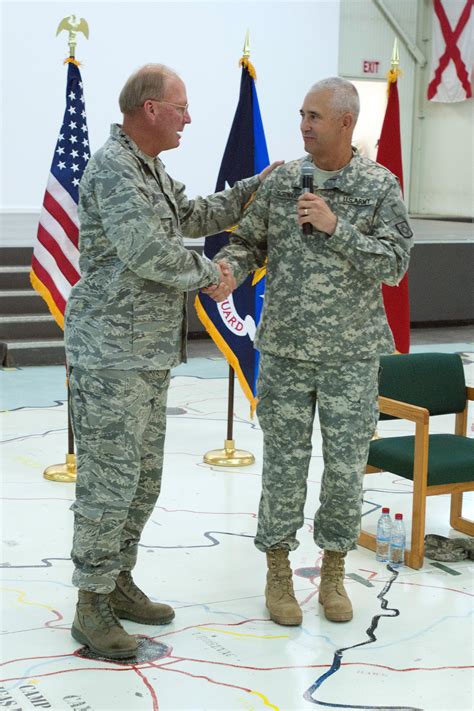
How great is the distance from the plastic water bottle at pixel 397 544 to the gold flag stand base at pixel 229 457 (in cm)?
145

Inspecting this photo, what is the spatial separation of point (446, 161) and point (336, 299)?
46.9 feet

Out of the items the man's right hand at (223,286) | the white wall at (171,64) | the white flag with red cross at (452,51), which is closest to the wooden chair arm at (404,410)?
the man's right hand at (223,286)

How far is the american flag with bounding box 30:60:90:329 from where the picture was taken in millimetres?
4758

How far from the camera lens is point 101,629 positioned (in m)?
2.96

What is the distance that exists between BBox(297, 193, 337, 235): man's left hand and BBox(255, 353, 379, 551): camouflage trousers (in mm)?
436

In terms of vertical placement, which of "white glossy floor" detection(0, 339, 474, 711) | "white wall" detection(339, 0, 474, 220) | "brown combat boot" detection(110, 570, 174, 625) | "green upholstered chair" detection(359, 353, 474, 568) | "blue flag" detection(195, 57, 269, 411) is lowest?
"white glossy floor" detection(0, 339, 474, 711)

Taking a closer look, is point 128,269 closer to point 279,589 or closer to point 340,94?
point 340,94

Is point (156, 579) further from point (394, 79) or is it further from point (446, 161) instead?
point (446, 161)

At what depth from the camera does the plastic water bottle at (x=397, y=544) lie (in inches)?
150

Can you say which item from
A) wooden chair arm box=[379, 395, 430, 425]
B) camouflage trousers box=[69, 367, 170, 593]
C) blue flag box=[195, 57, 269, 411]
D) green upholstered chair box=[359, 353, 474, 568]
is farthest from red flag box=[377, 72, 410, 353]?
camouflage trousers box=[69, 367, 170, 593]

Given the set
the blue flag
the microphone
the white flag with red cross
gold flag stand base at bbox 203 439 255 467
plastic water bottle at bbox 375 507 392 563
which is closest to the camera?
the microphone

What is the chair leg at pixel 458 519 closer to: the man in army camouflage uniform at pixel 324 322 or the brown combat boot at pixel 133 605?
the man in army camouflage uniform at pixel 324 322

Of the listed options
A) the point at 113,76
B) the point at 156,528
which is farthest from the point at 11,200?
the point at 156,528

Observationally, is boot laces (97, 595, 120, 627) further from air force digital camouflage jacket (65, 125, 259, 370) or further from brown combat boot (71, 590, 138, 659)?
air force digital camouflage jacket (65, 125, 259, 370)
